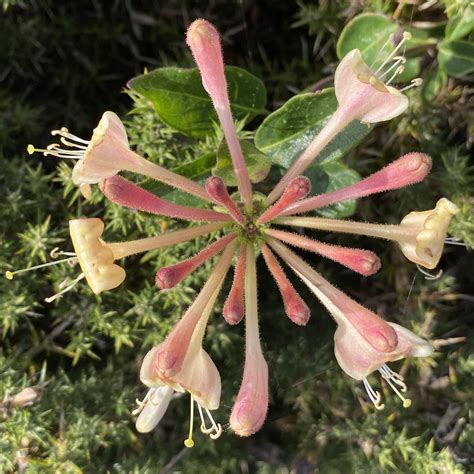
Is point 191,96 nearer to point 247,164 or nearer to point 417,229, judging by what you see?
point 247,164

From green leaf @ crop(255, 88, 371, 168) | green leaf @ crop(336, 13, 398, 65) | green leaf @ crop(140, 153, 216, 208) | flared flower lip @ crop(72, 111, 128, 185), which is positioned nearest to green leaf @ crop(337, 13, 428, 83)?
green leaf @ crop(336, 13, 398, 65)

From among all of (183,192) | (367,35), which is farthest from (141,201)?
(367,35)

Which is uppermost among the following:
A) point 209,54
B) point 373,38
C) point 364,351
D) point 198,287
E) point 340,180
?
point 209,54

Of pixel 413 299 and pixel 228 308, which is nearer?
pixel 228 308

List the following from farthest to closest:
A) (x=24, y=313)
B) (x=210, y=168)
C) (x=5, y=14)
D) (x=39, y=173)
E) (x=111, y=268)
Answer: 1. (x=5, y=14)
2. (x=39, y=173)
3. (x=24, y=313)
4. (x=210, y=168)
5. (x=111, y=268)

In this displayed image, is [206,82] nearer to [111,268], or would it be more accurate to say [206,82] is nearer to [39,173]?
[111,268]

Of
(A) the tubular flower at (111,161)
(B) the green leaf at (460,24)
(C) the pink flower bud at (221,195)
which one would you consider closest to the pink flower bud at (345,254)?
(C) the pink flower bud at (221,195)

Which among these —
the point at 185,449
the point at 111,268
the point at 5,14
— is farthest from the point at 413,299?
the point at 5,14
